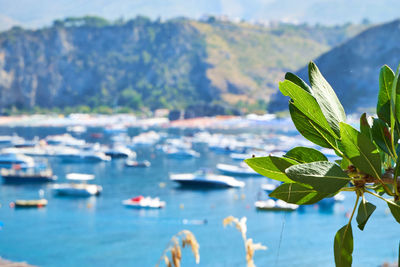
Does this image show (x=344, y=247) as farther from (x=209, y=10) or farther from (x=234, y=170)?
(x=209, y=10)

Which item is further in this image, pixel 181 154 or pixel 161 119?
pixel 161 119

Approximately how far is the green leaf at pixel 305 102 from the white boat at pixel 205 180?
11.8m

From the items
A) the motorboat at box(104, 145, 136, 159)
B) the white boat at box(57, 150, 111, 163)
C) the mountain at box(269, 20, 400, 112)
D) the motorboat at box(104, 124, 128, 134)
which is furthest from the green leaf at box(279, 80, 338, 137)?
the motorboat at box(104, 124, 128, 134)

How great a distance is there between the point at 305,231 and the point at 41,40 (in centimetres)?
2581

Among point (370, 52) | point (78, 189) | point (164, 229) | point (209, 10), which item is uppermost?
point (209, 10)

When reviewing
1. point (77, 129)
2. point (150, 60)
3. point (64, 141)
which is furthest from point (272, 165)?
point (150, 60)

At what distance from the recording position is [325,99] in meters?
0.25

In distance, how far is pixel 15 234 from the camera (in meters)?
9.22

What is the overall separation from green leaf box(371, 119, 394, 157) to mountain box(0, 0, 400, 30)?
108 ft

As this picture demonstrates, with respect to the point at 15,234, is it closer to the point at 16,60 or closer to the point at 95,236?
the point at 95,236

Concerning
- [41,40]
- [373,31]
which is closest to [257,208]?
[373,31]

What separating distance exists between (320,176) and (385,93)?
8 cm

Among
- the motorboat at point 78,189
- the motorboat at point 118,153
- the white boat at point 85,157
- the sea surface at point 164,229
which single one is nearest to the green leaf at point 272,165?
the sea surface at point 164,229

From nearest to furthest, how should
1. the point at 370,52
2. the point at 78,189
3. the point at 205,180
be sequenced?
the point at 78,189 < the point at 205,180 < the point at 370,52
